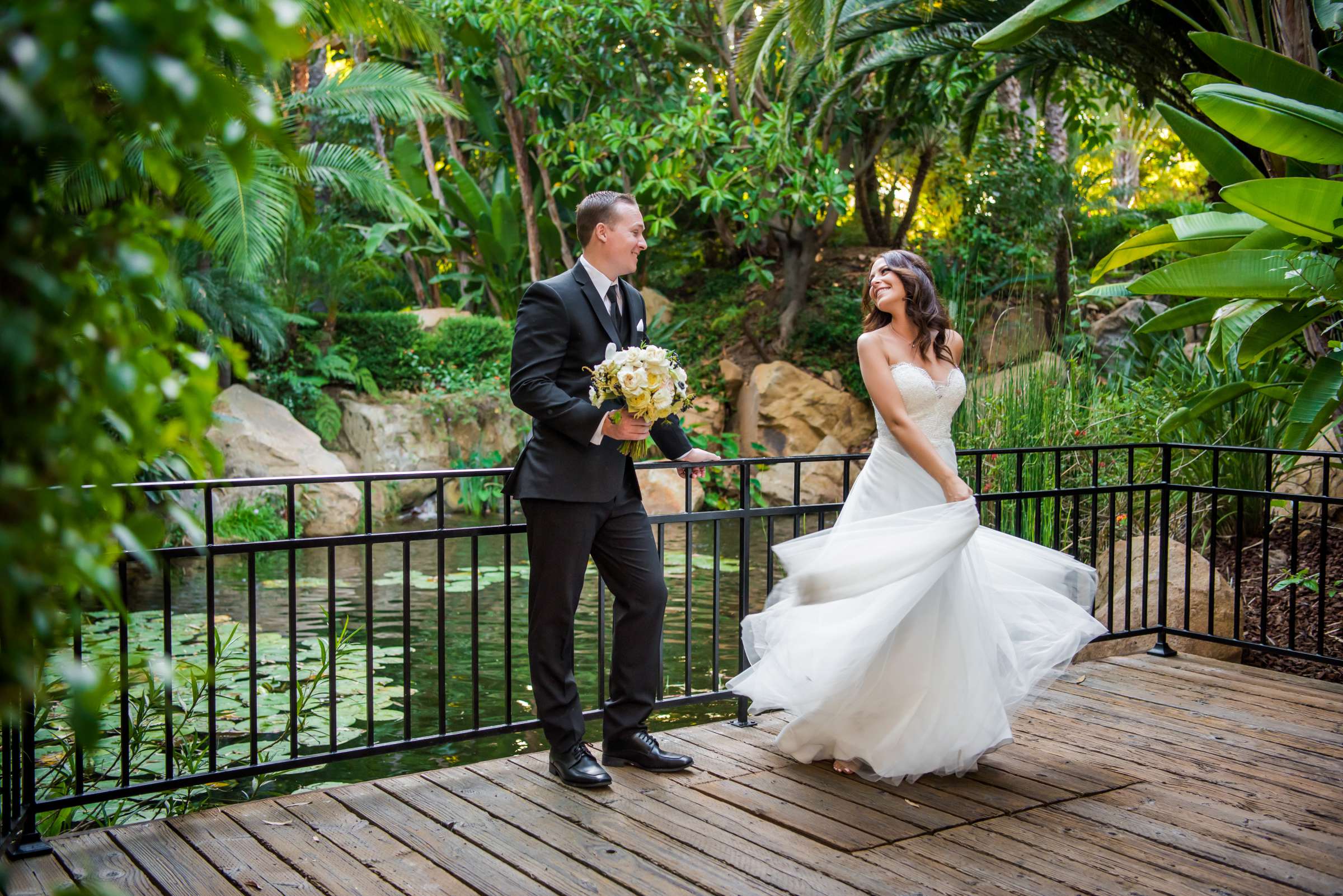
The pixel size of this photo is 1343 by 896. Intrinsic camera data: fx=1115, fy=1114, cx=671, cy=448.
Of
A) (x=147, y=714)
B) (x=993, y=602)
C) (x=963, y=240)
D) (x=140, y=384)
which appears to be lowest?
(x=147, y=714)

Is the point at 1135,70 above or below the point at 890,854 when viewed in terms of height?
above

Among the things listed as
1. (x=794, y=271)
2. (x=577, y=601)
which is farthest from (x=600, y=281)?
(x=794, y=271)

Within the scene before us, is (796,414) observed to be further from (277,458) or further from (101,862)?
(101,862)

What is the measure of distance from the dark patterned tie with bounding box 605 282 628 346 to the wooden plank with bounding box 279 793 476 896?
66.5 inches

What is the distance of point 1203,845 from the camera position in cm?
313

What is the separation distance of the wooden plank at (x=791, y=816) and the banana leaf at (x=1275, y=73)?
146 inches

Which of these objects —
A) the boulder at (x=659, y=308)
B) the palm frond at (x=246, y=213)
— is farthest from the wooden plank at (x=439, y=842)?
the boulder at (x=659, y=308)

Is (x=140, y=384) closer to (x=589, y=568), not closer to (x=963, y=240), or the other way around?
(x=589, y=568)

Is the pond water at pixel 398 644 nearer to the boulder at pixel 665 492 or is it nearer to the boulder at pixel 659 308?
the boulder at pixel 665 492

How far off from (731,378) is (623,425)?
11580 mm

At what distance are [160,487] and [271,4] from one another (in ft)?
7.53

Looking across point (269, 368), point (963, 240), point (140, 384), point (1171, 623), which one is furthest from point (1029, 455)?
point (269, 368)

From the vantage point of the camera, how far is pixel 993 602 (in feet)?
12.4

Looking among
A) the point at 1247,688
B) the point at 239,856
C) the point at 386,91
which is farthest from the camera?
the point at 386,91
